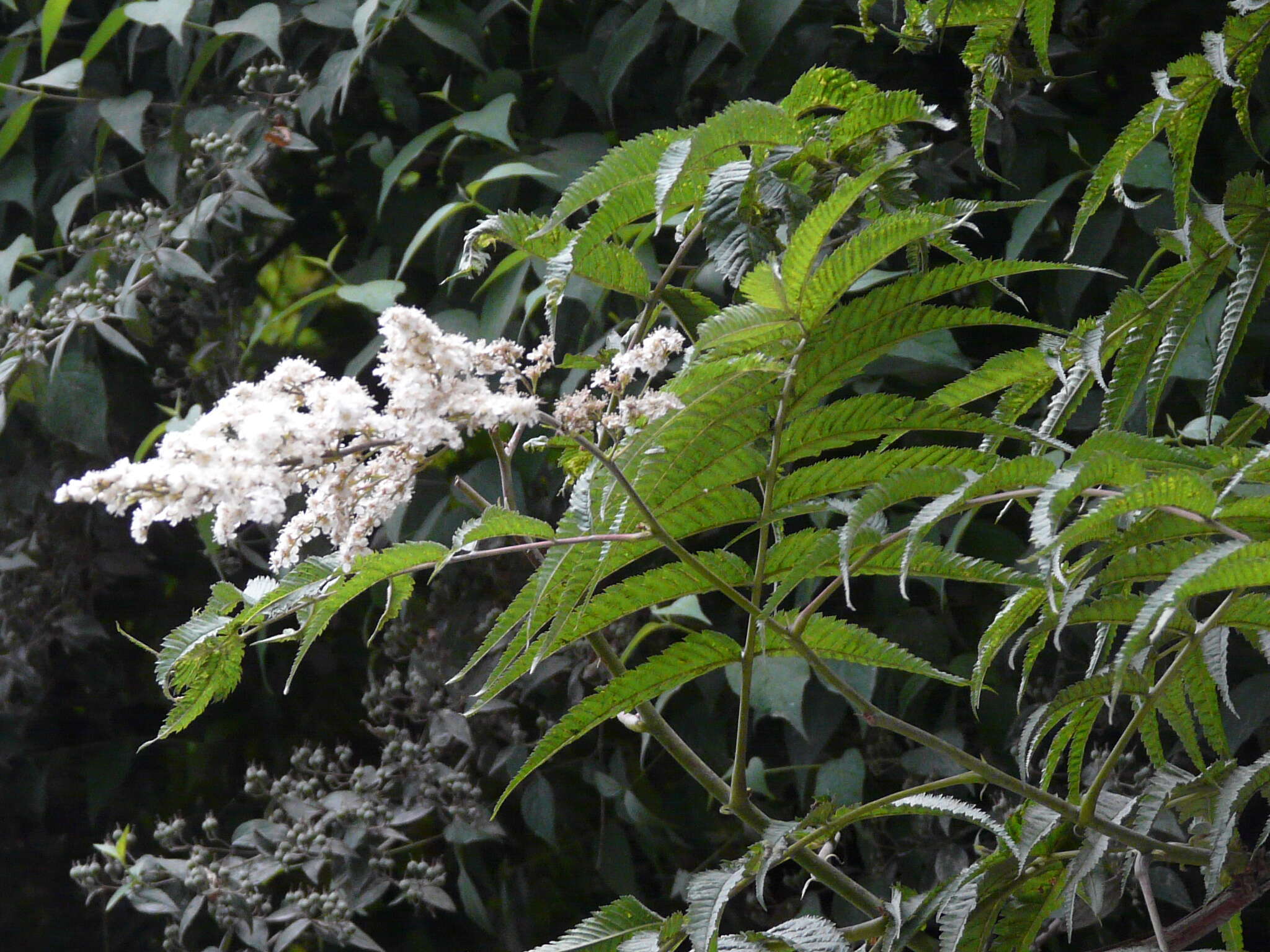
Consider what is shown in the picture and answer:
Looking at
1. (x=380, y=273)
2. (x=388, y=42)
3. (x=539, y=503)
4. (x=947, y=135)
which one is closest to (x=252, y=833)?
(x=539, y=503)

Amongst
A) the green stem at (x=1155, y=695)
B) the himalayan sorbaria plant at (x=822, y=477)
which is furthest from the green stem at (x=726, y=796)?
the green stem at (x=1155, y=695)

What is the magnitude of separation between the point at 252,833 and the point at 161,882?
12cm

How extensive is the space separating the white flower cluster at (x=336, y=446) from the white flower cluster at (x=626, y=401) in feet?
0.05

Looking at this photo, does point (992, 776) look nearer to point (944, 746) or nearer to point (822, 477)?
point (944, 746)

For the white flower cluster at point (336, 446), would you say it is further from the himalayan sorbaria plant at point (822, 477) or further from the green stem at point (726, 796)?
the green stem at point (726, 796)

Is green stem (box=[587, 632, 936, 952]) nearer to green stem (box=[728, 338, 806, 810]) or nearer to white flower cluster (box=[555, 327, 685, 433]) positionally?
green stem (box=[728, 338, 806, 810])

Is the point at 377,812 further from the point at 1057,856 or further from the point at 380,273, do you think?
the point at 1057,856

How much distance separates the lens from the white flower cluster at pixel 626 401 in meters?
0.43

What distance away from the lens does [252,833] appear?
1.14 metres

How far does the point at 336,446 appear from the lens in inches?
17.6

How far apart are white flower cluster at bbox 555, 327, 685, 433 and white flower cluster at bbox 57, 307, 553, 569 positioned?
0.02 metres

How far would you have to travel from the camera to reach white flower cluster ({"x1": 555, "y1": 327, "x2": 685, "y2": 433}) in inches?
17.1

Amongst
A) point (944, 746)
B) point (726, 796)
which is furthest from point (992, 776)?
point (726, 796)

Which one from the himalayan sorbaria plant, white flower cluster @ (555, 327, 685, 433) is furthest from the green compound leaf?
white flower cluster @ (555, 327, 685, 433)
